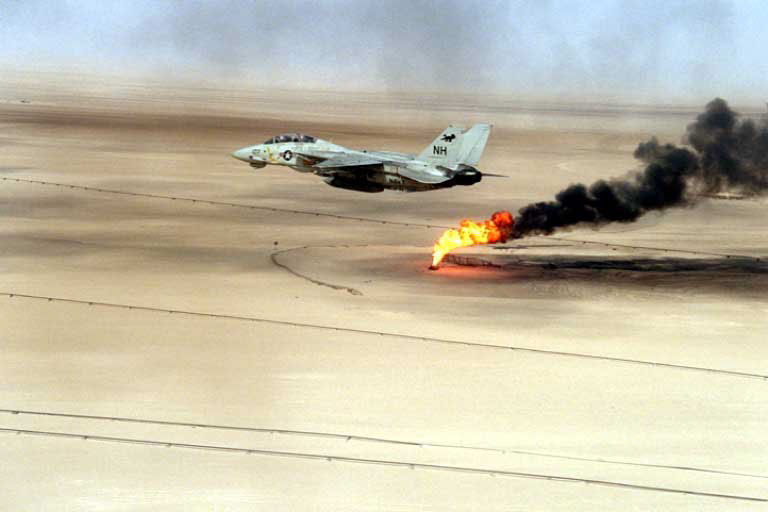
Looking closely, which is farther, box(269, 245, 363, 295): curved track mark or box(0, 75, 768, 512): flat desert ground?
box(269, 245, 363, 295): curved track mark

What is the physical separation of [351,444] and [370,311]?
37.2 feet

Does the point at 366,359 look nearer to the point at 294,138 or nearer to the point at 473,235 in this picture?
the point at 473,235

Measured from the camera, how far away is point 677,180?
145ft

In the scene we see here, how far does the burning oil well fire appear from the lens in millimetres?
42750

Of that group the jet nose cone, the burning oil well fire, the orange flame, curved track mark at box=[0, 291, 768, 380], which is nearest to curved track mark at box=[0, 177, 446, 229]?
the jet nose cone

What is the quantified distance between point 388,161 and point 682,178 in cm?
1085

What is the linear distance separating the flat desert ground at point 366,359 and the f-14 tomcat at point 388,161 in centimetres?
210

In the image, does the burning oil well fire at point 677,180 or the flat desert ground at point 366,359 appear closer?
the flat desert ground at point 366,359

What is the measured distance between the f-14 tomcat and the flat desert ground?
6.87 ft

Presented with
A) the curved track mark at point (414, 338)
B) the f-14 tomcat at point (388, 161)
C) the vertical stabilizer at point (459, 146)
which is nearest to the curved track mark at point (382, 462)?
the curved track mark at point (414, 338)

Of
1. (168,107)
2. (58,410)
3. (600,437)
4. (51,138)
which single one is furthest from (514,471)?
(168,107)

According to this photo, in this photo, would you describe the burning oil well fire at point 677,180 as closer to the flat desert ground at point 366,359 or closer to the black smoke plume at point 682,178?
the black smoke plume at point 682,178

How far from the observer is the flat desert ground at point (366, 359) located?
69.8 ft

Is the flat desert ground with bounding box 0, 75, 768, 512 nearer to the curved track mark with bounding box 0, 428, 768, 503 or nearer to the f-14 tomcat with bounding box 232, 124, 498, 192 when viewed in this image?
the curved track mark with bounding box 0, 428, 768, 503
